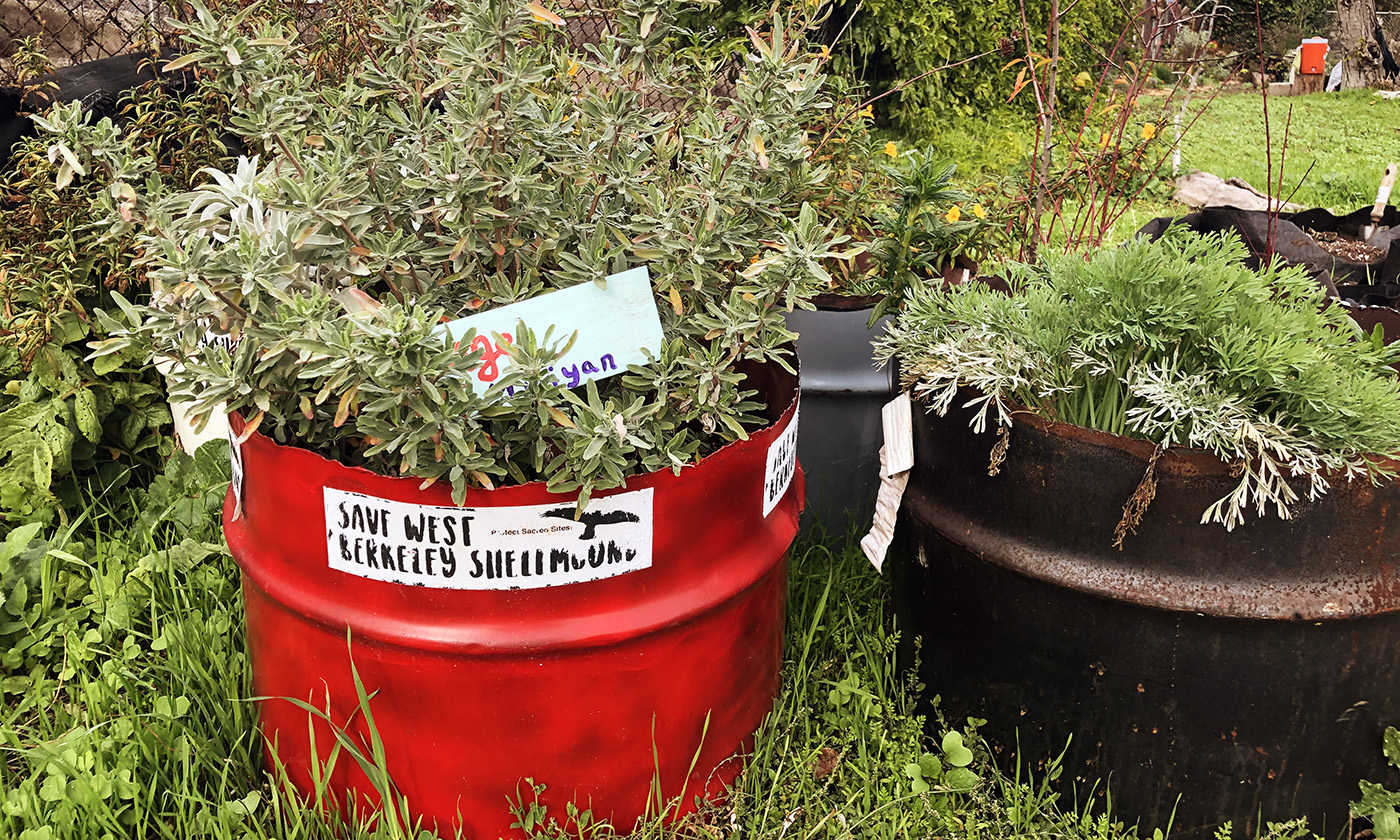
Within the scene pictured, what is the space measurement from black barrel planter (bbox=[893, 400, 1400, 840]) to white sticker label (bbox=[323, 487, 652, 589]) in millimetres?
593

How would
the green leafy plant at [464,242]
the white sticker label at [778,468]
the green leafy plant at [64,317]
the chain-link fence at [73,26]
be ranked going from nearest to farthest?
the green leafy plant at [464,242] → the white sticker label at [778,468] → the green leafy plant at [64,317] → the chain-link fence at [73,26]

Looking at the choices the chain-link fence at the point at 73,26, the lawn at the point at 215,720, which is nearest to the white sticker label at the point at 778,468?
the lawn at the point at 215,720

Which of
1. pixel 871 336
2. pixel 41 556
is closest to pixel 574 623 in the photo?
pixel 871 336

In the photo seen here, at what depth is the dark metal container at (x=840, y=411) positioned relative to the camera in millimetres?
2275

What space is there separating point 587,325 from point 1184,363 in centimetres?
87

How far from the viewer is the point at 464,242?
139 cm

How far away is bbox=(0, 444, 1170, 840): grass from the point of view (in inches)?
65.0

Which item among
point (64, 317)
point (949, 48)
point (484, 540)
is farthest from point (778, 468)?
point (949, 48)

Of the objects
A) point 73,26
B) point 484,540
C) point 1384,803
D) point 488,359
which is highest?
point 73,26

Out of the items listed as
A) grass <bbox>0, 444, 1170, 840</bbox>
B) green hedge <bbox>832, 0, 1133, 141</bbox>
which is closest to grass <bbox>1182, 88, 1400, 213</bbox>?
green hedge <bbox>832, 0, 1133, 141</bbox>

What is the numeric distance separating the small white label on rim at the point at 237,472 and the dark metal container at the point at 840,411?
115 cm

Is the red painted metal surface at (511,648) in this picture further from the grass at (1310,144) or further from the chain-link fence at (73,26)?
the grass at (1310,144)

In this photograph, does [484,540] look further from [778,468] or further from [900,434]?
[900,434]

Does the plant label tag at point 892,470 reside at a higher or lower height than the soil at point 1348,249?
higher
